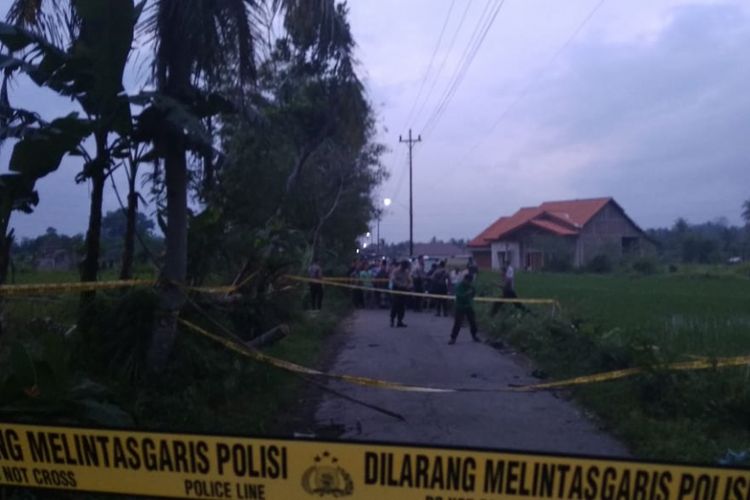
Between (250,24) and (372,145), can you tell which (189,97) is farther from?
(372,145)

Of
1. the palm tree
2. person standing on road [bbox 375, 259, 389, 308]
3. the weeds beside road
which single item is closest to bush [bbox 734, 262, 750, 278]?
person standing on road [bbox 375, 259, 389, 308]

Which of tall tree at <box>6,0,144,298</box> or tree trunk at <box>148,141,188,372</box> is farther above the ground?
A: tall tree at <box>6,0,144,298</box>

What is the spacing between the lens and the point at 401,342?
21453mm

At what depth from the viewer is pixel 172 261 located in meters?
11.8

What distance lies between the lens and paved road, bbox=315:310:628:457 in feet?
35.1

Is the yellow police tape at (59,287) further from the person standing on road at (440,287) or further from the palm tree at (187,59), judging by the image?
the person standing on road at (440,287)

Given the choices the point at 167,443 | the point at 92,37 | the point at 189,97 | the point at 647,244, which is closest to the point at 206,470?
the point at 167,443

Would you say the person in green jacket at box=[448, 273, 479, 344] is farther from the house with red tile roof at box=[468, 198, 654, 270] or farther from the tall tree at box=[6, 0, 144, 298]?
the house with red tile roof at box=[468, 198, 654, 270]

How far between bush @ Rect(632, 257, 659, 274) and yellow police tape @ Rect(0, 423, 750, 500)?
64104mm

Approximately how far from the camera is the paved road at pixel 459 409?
10695 mm

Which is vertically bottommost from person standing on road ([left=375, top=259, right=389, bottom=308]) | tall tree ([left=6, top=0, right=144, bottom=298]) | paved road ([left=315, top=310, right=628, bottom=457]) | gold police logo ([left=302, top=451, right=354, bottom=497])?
paved road ([left=315, top=310, right=628, bottom=457])

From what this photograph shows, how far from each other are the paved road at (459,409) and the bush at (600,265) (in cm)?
5189

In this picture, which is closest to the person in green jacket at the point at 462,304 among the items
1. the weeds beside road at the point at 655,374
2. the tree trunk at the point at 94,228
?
the weeds beside road at the point at 655,374

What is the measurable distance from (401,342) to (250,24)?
10746 millimetres
